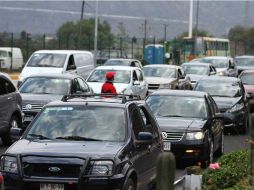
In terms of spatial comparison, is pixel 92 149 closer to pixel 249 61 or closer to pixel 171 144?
pixel 171 144

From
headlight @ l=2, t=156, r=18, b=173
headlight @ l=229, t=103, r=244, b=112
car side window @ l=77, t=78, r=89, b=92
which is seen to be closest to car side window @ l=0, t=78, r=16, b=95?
car side window @ l=77, t=78, r=89, b=92

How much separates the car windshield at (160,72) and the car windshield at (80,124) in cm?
2363

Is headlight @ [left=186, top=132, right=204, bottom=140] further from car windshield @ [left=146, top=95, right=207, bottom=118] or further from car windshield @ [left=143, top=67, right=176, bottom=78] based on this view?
car windshield @ [left=143, top=67, right=176, bottom=78]

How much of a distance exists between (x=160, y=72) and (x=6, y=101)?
17590mm

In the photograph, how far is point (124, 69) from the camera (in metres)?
30.8

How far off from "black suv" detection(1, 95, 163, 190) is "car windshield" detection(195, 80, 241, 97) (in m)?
12.9

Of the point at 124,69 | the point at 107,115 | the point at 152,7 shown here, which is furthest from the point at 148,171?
the point at 152,7

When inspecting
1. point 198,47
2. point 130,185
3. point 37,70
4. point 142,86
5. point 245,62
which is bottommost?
point 198,47

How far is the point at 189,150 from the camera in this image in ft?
51.3

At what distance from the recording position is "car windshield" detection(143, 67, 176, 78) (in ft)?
114

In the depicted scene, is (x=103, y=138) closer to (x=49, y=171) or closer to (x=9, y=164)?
(x=49, y=171)

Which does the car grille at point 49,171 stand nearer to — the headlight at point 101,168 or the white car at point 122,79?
the headlight at point 101,168

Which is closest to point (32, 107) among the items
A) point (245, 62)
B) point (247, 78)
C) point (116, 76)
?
point (116, 76)

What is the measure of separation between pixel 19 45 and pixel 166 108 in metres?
52.0
